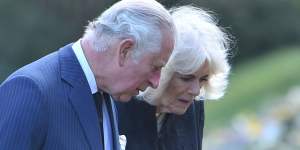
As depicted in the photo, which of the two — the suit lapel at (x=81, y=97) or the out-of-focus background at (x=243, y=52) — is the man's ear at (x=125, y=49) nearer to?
the suit lapel at (x=81, y=97)

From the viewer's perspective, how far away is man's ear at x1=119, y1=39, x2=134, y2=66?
3763 millimetres

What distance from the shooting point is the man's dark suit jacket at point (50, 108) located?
12.0 feet

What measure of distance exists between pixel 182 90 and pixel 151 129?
0.86 ft

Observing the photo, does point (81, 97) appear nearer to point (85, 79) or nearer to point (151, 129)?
point (85, 79)

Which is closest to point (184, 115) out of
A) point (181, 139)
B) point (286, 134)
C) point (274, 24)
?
point (181, 139)

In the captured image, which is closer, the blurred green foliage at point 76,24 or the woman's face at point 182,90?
the woman's face at point 182,90

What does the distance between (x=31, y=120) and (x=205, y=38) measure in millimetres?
1361

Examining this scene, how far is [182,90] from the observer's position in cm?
476

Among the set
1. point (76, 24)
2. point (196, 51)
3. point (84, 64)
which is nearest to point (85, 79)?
point (84, 64)

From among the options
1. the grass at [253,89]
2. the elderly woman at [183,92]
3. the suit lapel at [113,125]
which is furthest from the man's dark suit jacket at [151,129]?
the grass at [253,89]

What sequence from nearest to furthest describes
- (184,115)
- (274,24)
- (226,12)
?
(184,115) < (226,12) < (274,24)

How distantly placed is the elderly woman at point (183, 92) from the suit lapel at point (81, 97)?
0.89 meters

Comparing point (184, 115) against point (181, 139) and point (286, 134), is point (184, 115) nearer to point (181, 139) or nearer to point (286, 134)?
point (181, 139)

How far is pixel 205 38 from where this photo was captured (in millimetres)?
4801
